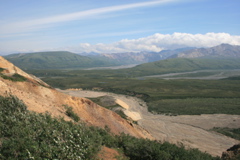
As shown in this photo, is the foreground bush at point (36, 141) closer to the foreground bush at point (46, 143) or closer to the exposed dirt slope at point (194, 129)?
the foreground bush at point (46, 143)

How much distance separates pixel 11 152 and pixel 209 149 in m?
38.6

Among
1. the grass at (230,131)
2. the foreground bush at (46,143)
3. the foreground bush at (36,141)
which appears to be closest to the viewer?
the foreground bush at (36,141)

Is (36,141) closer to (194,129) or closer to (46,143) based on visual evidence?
(46,143)

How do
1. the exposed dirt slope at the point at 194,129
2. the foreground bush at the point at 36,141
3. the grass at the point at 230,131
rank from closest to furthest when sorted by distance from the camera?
1. the foreground bush at the point at 36,141
2. the exposed dirt slope at the point at 194,129
3. the grass at the point at 230,131

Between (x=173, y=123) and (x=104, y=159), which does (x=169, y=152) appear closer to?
(x=104, y=159)

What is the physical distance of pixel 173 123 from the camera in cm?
5912

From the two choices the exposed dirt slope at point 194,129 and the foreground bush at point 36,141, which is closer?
the foreground bush at point 36,141

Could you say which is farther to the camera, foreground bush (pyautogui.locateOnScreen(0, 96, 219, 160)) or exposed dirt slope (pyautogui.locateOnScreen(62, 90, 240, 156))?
exposed dirt slope (pyautogui.locateOnScreen(62, 90, 240, 156))

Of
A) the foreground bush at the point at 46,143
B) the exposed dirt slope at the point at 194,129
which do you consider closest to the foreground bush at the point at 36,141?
the foreground bush at the point at 46,143

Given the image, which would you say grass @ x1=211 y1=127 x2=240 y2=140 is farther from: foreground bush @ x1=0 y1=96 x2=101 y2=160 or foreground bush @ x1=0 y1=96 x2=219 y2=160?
foreground bush @ x1=0 y1=96 x2=101 y2=160

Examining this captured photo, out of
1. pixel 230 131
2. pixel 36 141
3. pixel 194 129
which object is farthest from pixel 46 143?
pixel 230 131

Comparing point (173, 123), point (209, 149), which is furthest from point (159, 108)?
point (209, 149)

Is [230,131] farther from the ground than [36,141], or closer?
closer

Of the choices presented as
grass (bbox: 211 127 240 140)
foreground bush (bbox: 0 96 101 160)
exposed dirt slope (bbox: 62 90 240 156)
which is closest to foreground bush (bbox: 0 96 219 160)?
foreground bush (bbox: 0 96 101 160)
